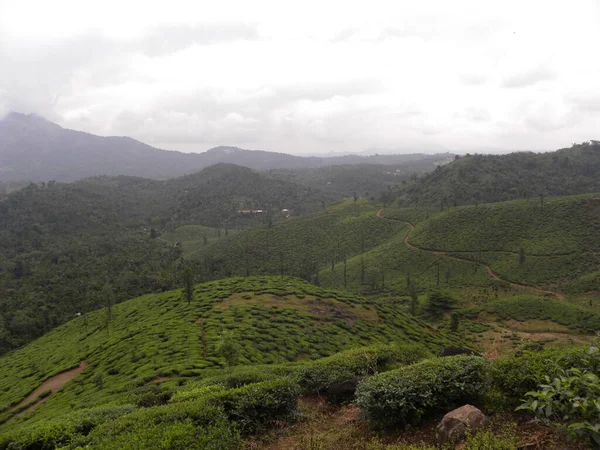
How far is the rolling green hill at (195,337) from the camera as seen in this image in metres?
29.5

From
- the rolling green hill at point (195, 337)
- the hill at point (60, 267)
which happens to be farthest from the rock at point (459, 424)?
the hill at point (60, 267)

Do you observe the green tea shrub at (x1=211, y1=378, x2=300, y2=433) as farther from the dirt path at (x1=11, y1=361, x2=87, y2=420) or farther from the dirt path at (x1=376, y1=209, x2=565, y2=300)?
the dirt path at (x1=376, y1=209, x2=565, y2=300)

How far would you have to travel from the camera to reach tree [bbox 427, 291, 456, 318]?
250ft

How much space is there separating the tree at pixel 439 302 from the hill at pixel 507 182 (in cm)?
9440

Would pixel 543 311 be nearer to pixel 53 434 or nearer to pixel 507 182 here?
pixel 53 434

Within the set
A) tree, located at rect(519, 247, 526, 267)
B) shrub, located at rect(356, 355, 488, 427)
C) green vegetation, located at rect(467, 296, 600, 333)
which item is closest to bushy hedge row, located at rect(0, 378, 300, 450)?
shrub, located at rect(356, 355, 488, 427)

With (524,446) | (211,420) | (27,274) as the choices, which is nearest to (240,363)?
(211,420)

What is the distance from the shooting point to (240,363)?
28.6 meters

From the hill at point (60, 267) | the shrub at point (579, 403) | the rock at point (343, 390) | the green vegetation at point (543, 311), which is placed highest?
the shrub at point (579, 403)

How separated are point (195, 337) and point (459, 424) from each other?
1219 inches

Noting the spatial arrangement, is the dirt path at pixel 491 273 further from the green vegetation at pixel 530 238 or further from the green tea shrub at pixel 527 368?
the green tea shrub at pixel 527 368

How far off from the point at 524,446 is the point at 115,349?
135 ft

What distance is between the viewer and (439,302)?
3027 inches

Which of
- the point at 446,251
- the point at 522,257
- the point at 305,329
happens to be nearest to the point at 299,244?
the point at 446,251
